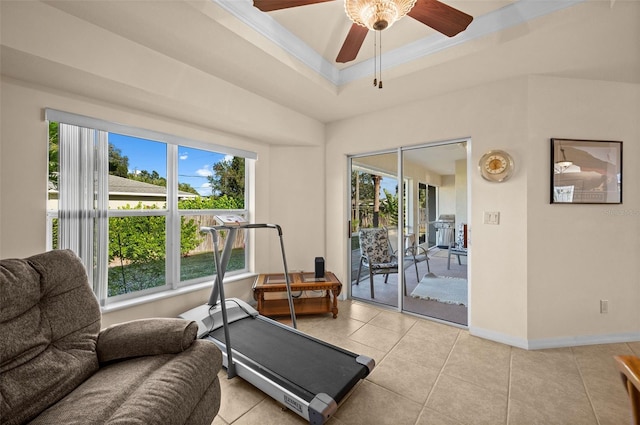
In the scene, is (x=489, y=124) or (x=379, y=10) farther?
(x=489, y=124)

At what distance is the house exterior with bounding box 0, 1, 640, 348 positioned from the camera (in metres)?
1.82

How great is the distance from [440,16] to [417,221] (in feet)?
8.36

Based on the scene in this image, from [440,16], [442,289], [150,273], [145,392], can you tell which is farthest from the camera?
[442,289]

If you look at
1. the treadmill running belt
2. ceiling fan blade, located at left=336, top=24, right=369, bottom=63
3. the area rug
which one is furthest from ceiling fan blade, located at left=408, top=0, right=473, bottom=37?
the area rug

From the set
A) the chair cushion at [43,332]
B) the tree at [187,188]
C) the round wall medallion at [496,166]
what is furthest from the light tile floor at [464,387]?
the tree at [187,188]

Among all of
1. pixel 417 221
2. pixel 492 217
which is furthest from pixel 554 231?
pixel 417 221

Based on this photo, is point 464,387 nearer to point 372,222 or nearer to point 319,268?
point 319,268

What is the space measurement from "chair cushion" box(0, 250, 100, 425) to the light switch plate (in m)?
3.27

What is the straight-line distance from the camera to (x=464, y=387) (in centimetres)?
193

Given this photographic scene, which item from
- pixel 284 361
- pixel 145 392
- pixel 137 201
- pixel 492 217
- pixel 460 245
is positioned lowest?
pixel 284 361

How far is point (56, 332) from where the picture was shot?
4.50 feet

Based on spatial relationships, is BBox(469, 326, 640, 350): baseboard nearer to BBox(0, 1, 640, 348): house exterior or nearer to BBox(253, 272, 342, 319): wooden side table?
BBox(0, 1, 640, 348): house exterior

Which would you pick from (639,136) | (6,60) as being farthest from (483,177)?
(6,60)

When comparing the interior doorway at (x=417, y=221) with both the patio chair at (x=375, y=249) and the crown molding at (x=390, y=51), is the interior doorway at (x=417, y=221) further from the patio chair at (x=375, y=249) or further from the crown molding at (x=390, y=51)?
the crown molding at (x=390, y=51)
